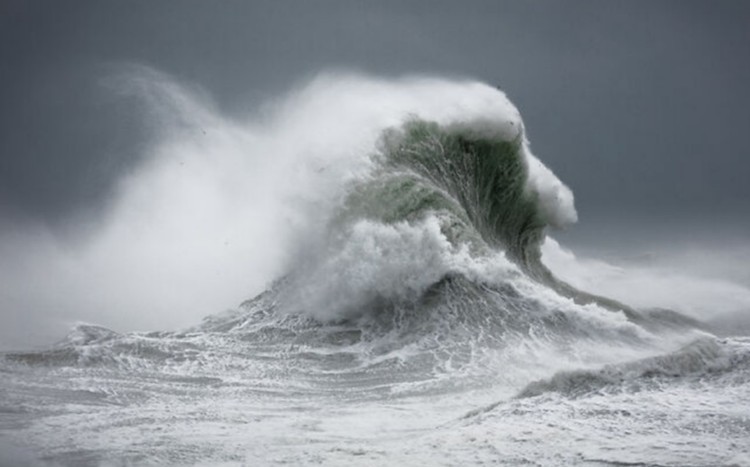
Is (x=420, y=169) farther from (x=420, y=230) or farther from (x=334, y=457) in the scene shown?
(x=334, y=457)

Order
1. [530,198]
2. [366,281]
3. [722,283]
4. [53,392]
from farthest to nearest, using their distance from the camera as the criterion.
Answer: [722,283] → [530,198] → [366,281] → [53,392]

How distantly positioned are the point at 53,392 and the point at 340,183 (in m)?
6.40

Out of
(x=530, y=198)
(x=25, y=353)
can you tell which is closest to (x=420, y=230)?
(x=530, y=198)

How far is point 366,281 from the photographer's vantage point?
10.2 metres

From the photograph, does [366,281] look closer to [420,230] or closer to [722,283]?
[420,230]

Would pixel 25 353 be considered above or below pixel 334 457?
above

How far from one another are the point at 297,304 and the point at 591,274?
10.2 metres

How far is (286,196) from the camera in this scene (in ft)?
41.2

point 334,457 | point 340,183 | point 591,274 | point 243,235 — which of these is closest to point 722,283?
point 591,274

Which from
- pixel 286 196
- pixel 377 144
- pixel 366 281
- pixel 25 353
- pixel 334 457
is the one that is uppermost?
pixel 377 144

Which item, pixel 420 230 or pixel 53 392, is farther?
pixel 420 230

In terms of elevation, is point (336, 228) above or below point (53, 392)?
above

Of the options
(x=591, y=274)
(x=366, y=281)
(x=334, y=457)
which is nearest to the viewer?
(x=334, y=457)

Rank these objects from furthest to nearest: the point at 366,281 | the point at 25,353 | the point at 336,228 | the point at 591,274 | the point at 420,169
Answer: the point at 591,274
the point at 420,169
the point at 336,228
the point at 366,281
the point at 25,353
